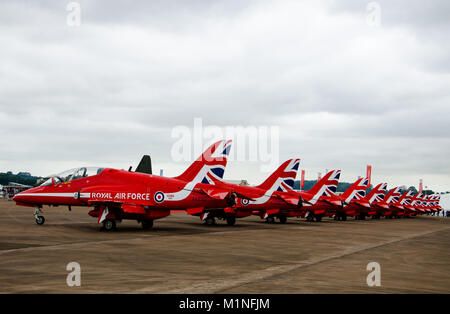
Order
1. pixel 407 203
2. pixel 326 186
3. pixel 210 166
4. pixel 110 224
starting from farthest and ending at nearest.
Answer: pixel 407 203 → pixel 326 186 → pixel 210 166 → pixel 110 224

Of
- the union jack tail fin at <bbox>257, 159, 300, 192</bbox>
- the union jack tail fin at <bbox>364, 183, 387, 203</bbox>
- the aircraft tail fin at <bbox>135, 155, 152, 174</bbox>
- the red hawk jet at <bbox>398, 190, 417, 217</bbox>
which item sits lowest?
the red hawk jet at <bbox>398, 190, 417, 217</bbox>

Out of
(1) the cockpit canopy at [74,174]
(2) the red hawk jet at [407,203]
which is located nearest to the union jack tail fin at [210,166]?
(1) the cockpit canopy at [74,174]

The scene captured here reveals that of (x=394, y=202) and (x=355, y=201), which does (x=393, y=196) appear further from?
(x=355, y=201)

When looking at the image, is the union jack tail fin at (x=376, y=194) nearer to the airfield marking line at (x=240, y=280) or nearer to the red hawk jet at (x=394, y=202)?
the red hawk jet at (x=394, y=202)

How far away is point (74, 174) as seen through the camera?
81.4 ft

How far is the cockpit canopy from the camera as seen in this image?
2466 cm

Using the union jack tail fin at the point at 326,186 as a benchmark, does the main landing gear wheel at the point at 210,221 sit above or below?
below

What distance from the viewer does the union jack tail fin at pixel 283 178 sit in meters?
33.5

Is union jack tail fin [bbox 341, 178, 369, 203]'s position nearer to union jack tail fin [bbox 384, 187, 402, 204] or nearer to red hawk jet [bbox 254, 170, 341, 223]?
red hawk jet [bbox 254, 170, 341, 223]

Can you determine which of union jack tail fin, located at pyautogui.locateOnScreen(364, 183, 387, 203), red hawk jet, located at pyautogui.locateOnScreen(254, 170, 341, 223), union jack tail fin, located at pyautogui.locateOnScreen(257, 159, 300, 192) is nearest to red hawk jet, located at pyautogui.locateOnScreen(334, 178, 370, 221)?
union jack tail fin, located at pyautogui.locateOnScreen(364, 183, 387, 203)

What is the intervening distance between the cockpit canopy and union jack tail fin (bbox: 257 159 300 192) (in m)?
13.3

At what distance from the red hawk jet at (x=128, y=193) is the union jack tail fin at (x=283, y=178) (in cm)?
841

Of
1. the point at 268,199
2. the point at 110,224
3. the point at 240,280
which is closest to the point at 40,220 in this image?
the point at 110,224

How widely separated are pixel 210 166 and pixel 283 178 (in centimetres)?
900
